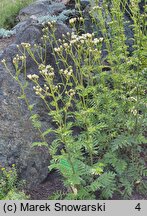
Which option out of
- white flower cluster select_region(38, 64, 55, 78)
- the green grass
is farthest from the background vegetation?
the green grass

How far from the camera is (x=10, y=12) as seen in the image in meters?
9.31

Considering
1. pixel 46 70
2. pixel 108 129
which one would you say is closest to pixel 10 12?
pixel 108 129

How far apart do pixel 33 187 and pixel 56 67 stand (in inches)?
53.5

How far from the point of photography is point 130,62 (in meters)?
4.01

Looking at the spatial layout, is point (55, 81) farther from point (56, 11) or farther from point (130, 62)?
point (56, 11)

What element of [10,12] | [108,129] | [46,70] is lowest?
[10,12]

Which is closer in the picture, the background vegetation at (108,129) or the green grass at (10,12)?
the background vegetation at (108,129)

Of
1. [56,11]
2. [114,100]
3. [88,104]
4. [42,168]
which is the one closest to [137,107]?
[114,100]

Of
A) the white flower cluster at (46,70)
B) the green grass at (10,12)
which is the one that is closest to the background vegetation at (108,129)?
the white flower cluster at (46,70)

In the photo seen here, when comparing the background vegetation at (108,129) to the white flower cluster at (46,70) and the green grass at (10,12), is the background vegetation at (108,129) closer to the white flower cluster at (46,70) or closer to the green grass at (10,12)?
the white flower cluster at (46,70)

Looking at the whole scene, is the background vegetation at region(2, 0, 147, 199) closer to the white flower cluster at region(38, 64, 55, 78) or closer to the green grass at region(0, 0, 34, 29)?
the white flower cluster at region(38, 64, 55, 78)

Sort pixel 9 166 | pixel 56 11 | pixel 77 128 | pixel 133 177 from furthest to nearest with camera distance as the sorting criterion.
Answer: pixel 56 11
pixel 77 128
pixel 9 166
pixel 133 177

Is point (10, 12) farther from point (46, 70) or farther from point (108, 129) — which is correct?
point (46, 70)

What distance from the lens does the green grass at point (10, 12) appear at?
9.04 m
